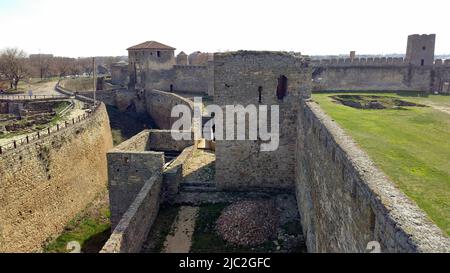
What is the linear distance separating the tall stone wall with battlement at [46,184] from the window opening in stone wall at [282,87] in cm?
1075

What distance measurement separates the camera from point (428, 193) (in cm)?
527

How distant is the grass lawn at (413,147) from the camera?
204 inches

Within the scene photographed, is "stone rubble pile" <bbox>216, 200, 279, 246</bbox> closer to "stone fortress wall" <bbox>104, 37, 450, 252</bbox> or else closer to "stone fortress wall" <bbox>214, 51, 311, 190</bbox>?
"stone fortress wall" <bbox>104, 37, 450, 252</bbox>

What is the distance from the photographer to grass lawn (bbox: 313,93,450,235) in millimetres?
5191

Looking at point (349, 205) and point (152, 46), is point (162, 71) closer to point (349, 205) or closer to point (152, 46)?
point (152, 46)

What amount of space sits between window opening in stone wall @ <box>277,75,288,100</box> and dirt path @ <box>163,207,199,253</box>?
4.87 meters

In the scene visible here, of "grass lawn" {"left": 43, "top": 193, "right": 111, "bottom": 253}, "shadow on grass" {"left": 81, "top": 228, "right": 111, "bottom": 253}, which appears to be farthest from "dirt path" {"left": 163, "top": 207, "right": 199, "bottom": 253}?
"grass lawn" {"left": 43, "top": 193, "right": 111, "bottom": 253}

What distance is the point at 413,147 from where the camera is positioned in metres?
7.88

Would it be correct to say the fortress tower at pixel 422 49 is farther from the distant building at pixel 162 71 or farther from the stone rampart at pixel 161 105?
the distant building at pixel 162 71

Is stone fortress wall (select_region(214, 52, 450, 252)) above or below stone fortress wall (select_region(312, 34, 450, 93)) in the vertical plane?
below

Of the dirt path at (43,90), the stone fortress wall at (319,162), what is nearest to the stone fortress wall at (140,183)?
the stone fortress wall at (319,162)

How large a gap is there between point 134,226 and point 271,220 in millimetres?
4010

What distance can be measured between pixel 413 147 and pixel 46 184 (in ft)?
50.4
